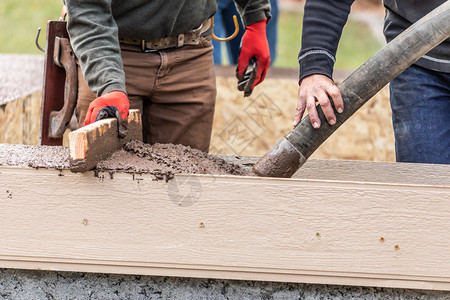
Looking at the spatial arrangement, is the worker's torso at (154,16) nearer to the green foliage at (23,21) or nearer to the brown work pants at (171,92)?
the brown work pants at (171,92)

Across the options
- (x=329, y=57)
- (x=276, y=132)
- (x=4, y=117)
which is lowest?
(x=276, y=132)

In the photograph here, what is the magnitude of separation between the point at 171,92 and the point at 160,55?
19cm

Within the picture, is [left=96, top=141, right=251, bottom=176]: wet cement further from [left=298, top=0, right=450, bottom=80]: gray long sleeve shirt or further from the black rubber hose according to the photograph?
[left=298, top=0, right=450, bottom=80]: gray long sleeve shirt

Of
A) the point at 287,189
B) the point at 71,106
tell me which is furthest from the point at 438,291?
the point at 71,106

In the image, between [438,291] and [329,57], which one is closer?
[438,291]

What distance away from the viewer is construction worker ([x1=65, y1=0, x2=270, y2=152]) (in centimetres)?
219

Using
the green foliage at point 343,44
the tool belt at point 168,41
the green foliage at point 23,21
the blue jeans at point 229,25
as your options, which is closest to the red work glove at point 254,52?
the tool belt at point 168,41

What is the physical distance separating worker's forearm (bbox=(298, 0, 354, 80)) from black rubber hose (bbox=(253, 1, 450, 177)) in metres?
0.22

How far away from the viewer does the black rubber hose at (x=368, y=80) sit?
180 centimetres

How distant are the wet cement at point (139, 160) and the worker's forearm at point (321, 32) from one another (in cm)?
45

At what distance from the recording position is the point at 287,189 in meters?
1.66

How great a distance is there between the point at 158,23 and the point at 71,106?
68cm

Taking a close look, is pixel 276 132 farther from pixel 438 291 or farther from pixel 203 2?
pixel 438 291

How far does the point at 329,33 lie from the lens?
213cm
